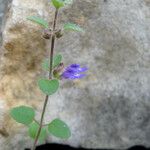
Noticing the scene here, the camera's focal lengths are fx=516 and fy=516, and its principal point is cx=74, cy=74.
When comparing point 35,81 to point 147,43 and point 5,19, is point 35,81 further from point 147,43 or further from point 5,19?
point 147,43

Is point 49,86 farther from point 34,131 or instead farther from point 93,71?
point 93,71

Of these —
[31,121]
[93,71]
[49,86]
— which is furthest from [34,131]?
[93,71]

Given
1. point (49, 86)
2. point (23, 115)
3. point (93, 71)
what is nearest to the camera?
point (49, 86)

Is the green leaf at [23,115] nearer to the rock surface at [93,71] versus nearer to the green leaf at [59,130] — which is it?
the green leaf at [59,130]

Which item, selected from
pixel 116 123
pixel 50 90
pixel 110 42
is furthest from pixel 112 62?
pixel 50 90

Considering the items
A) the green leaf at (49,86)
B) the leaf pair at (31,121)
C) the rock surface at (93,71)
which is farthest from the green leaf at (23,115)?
the rock surface at (93,71)
